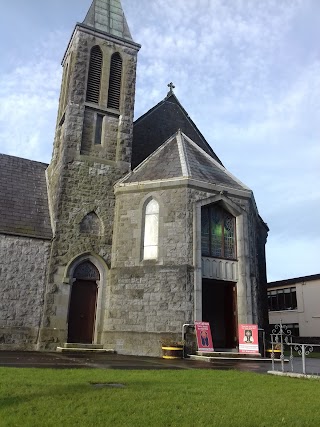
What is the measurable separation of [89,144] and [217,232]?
7.34 meters

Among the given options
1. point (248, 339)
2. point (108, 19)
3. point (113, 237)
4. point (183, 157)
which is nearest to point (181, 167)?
point (183, 157)

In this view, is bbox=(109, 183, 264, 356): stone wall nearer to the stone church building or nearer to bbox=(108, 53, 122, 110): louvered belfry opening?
the stone church building

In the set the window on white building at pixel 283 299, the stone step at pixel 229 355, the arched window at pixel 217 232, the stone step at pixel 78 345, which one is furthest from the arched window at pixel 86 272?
the window on white building at pixel 283 299

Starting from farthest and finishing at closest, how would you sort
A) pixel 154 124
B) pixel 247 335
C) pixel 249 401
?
pixel 154 124
pixel 247 335
pixel 249 401

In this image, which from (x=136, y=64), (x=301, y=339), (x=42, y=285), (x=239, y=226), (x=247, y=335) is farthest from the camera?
(x=301, y=339)

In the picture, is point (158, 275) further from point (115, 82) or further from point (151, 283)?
point (115, 82)

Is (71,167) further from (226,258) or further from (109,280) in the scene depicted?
(226,258)

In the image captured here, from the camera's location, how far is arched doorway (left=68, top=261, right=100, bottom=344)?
16812 mm

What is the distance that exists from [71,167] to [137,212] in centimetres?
382

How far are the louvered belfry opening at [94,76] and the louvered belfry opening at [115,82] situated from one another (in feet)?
2.12

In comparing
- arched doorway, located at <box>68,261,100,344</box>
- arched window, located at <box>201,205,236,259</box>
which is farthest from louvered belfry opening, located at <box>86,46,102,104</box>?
arched doorway, located at <box>68,261,100,344</box>

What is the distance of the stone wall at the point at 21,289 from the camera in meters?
15.9

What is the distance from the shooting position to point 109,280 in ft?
57.1

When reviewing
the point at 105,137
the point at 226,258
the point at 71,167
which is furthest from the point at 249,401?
the point at 105,137
